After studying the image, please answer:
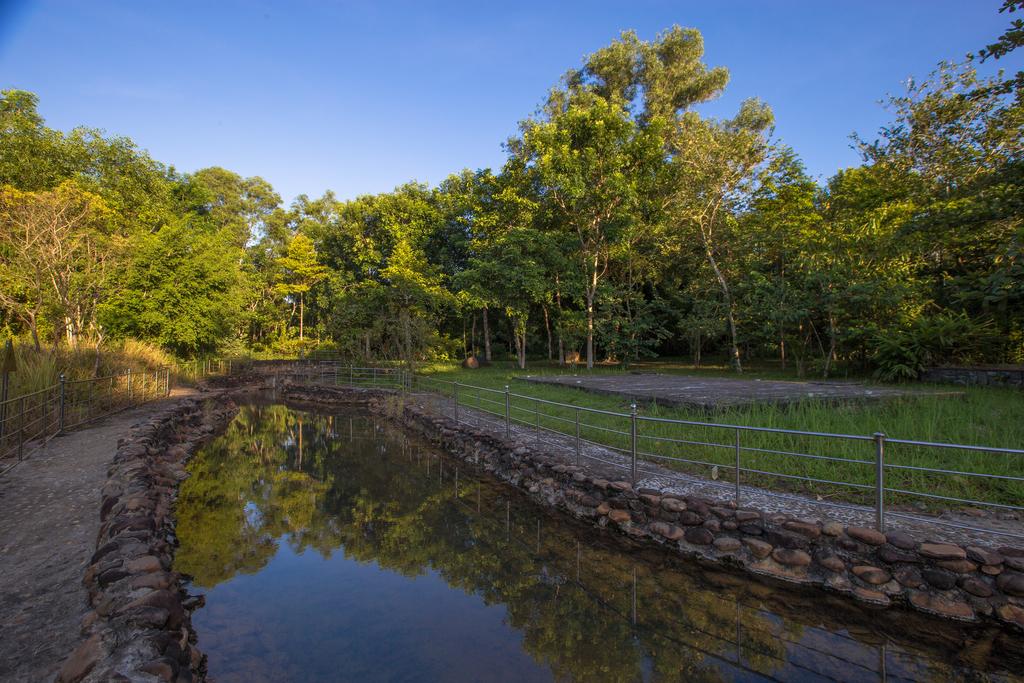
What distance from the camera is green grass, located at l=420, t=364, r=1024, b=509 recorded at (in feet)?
20.1

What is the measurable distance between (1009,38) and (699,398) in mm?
8233

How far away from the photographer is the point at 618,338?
2538cm

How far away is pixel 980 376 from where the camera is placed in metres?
12.9

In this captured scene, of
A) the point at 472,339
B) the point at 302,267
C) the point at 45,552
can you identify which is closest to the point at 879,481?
the point at 45,552

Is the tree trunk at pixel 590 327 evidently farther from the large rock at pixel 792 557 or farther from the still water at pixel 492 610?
the large rock at pixel 792 557

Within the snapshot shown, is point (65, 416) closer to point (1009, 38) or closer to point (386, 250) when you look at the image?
point (1009, 38)

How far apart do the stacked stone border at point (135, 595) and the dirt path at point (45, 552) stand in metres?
0.15

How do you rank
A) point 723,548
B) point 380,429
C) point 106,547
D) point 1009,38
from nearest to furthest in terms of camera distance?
point 106,547 < point 723,548 < point 1009,38 < point 380,429

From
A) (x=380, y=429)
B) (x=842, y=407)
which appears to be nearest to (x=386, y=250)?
(x=380, y=429)

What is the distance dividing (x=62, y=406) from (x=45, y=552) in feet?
23.0

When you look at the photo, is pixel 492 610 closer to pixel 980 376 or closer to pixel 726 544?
pixel 726 544

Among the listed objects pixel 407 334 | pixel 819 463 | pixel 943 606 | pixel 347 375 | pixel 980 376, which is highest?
pixel 407 334

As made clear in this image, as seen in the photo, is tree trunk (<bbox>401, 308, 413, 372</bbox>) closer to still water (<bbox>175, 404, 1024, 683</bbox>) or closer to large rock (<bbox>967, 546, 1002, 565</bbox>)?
still water (<bbox>175, 404, 1024, 683</bbox>)

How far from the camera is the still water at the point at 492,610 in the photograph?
13.7 feet
